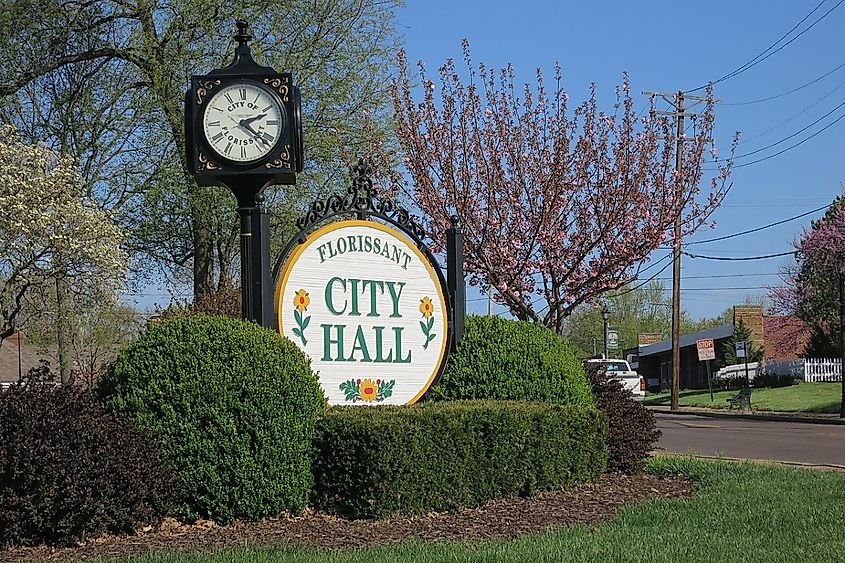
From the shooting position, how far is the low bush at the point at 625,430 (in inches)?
459

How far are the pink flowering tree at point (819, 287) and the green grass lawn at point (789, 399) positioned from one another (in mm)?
5601

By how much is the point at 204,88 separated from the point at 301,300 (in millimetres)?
2071

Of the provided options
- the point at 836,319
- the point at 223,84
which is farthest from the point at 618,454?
the point at 836,319

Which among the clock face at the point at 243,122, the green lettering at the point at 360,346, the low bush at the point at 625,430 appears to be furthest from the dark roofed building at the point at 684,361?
the clock face at the point at 243,122

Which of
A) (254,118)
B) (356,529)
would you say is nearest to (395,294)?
(254,118)

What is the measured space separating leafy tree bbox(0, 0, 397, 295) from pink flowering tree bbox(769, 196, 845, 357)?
29.6m

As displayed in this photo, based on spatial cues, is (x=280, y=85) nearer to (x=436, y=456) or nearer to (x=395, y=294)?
(x=395, y=294)

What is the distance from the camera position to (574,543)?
7.59 metres

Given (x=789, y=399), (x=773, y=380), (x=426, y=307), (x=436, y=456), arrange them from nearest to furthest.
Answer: (x=436, y=456) → (x=426, y=307) → (x=789, y=399) → (x=773, y=380)

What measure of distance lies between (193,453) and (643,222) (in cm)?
1014

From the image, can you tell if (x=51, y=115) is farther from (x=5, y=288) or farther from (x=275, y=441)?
(x=275, y=441)

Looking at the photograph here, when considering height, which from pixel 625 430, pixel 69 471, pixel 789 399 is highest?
pixel 69 471

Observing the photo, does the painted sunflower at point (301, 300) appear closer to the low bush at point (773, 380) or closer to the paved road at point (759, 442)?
the paved road at point (759, 442)

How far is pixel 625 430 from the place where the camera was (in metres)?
11.7
